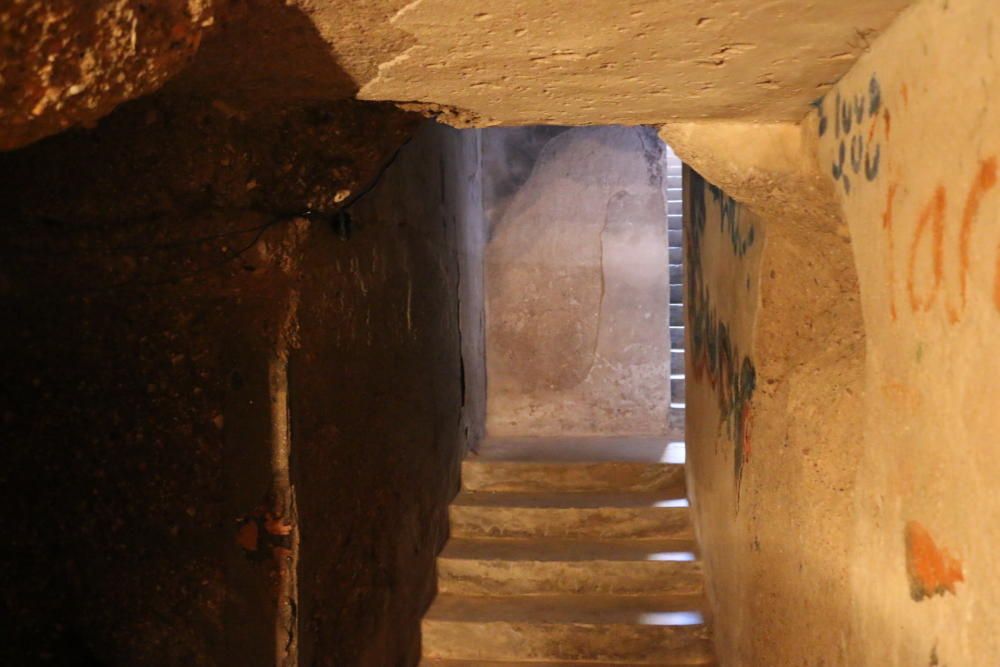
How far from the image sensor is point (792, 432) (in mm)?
2324

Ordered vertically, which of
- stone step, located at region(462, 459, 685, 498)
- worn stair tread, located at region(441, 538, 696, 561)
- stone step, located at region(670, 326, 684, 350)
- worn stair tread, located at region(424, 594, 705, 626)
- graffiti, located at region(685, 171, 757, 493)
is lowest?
worn stair tread, located at region(424, 594, 705, 626)

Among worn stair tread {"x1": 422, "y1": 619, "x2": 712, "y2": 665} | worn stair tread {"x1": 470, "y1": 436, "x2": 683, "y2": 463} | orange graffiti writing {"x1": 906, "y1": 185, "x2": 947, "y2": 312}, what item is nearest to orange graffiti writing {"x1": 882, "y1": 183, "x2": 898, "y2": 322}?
orange graffiti writing {"x1": 906, "y1": 185, "x2": 947, "y2": 312}

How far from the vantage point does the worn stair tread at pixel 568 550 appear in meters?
4.33

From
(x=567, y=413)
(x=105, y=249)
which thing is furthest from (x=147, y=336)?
(x=567, y=413)

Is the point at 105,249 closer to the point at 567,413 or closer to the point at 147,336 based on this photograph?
the point at 147,336

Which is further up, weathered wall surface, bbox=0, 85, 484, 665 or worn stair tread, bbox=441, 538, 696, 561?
weathered wall surface, bbox=0, 85, 484, 665

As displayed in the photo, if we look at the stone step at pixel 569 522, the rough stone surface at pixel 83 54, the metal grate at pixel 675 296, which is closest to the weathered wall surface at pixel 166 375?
the rough stone surface at pixel 83 54

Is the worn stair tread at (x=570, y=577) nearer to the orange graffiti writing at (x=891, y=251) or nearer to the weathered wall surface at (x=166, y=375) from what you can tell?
the weathered wall surface at (x=166, y=375)

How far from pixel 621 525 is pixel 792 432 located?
2.37 m

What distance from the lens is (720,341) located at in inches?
135

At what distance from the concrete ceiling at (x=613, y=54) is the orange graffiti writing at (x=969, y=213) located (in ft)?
1.09

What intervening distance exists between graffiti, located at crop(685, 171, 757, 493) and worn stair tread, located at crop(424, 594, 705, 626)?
1.00 meters

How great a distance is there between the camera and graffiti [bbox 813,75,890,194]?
1503 mm

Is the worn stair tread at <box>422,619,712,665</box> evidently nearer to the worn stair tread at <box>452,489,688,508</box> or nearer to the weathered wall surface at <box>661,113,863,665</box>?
the weathered wall surface at <box>661,113,863,665</box>
